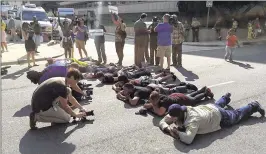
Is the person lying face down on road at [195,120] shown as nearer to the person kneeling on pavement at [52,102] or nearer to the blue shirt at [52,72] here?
the person kneeling on pavement at [52,102]

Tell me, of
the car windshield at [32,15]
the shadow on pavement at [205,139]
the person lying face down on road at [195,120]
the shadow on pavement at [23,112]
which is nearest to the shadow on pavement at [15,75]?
the shadow on pavement at [23,112]

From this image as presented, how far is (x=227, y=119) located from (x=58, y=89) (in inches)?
121

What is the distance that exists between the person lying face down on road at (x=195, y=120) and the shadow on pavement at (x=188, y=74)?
144 inches

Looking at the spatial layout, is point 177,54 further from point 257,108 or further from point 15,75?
point 15,75

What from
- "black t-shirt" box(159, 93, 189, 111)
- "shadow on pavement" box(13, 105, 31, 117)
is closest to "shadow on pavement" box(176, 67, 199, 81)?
"black t-shirt" box(159, 93, 189, 111)

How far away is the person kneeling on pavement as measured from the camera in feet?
16.4

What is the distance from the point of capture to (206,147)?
4676mm

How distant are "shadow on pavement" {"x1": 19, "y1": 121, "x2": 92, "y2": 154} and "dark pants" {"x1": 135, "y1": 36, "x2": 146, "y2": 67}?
5.64 meters

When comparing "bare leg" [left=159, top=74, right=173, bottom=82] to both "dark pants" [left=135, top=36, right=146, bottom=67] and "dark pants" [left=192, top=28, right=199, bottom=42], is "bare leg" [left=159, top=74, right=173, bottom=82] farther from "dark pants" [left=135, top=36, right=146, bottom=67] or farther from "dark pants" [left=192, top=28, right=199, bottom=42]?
"dark pants" [left=192, top=28, right=199, bottom=42]

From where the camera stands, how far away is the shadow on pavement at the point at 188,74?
9234mm

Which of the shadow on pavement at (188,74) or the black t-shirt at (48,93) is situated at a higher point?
the black t-shirt at (48,93)

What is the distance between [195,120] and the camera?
4.79m

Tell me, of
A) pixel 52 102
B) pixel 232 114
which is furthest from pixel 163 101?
pixel 52 102

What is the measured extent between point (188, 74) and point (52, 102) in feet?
19.0
